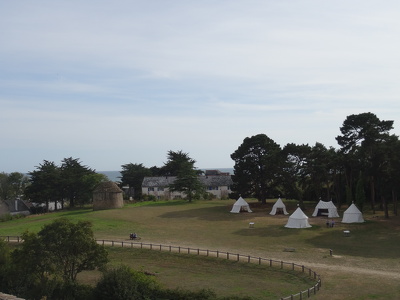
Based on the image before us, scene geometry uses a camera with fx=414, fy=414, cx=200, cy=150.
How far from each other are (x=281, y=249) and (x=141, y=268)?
46.0 feet

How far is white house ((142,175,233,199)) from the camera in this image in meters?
96.6

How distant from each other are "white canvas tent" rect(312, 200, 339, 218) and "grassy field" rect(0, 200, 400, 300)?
8.95ft

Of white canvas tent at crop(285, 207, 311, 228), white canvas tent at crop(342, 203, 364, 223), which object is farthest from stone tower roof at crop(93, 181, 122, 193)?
white canvas tent at crop(342, 203, 364, 223)

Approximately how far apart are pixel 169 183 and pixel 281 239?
53.9 meters

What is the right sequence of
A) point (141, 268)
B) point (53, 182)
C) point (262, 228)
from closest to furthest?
point (141, 268) → point (262, 228) → point (53, 182)

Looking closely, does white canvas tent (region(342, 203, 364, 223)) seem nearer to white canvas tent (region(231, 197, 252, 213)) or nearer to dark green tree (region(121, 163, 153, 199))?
white canvas tent (region(231, 197, 252, 213))

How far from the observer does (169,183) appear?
95.9 meters

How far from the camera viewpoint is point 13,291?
25.9 meters

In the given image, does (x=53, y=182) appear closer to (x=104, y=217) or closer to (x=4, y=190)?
(x=104, y=217)

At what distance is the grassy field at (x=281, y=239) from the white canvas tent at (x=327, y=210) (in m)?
2.73

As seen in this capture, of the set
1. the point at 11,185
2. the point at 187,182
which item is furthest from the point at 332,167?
the point at 11,185

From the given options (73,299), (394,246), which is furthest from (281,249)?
(73,299)

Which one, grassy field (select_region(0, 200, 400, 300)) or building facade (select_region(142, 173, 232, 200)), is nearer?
grassy field (select_region(0, 200, 400, 300))

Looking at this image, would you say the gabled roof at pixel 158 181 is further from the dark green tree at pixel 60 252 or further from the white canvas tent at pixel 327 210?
the dark green tree at pixel 60 252
